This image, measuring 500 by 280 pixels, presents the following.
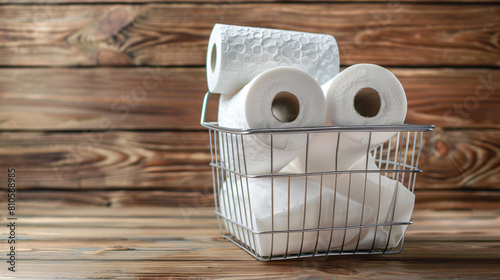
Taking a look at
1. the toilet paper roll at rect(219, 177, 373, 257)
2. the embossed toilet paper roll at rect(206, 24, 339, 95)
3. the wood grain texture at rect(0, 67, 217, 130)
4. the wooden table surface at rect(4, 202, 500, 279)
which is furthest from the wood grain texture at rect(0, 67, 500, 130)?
the toilet paper roll at rect(219, 177, 373, 257)

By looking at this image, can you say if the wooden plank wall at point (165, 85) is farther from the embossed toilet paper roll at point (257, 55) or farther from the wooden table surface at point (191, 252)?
the embossed toilet paper roll at point (257, 55)

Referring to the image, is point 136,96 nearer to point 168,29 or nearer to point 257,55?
point 168,29

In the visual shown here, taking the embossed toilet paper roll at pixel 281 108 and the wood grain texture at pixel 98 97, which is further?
the wood grain texture at pixel 98 97

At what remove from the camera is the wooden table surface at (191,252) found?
632 millimetres

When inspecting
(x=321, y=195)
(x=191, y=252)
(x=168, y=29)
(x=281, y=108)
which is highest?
(x=168, y=29)

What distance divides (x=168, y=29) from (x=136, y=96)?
16cm

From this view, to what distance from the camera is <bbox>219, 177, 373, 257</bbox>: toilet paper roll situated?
65cm

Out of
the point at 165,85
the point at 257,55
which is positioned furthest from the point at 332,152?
the point at 165,85

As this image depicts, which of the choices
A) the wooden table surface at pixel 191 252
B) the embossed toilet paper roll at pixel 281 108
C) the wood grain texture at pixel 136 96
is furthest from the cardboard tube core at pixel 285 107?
the wood grain texture at pixel 136 96

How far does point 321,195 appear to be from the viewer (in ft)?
2.14

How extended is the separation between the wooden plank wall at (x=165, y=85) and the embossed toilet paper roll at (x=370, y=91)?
0.45m

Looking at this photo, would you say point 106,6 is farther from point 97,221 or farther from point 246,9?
point 97,221

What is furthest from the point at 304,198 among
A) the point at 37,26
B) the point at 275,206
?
the point at 37,26

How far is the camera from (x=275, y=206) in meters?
0.65
